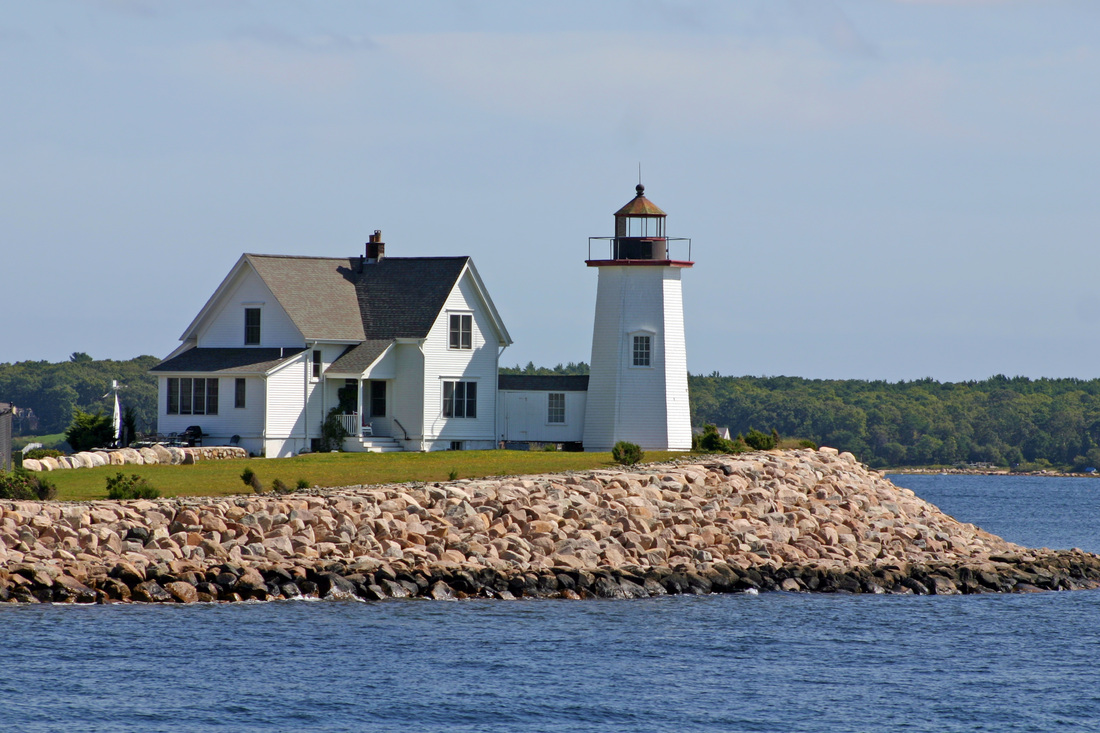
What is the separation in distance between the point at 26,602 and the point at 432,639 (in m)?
6.77

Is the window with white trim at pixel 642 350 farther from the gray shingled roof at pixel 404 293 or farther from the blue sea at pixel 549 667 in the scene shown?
the blue sea at pixel 549 667

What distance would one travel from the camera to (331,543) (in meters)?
28.0

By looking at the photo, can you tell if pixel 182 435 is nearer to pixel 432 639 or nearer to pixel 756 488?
pixel 756 488

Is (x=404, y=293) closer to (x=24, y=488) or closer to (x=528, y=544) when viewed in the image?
(x=528, y=544)

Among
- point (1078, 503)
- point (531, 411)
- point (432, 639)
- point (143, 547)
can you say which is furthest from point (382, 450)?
point (1078, 503)

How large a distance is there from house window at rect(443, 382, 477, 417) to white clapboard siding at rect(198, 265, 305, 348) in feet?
13.9

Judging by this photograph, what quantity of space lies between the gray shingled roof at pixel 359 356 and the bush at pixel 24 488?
39.8 ft

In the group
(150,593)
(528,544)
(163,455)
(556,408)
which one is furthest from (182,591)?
(556,408)

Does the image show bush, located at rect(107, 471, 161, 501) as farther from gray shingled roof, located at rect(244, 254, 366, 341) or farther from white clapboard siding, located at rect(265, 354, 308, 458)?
gray shingled roof, located at rect(244, 254, 366, 341)

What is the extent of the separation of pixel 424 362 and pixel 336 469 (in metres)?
6.76

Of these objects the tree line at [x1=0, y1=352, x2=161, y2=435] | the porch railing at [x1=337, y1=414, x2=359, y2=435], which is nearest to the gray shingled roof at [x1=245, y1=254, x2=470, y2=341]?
the porch railing at [x1=337, y1=414, x2=359, y2=435]

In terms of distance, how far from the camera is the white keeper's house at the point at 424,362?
40.7 m

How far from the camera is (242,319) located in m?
42.0

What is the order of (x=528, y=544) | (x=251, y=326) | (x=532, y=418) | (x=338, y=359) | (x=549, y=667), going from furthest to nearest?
(x=532, y=418)
(x=251, y=326)
(x=338, y=359)
(x=528, y=544)
(x=549, y=667)
